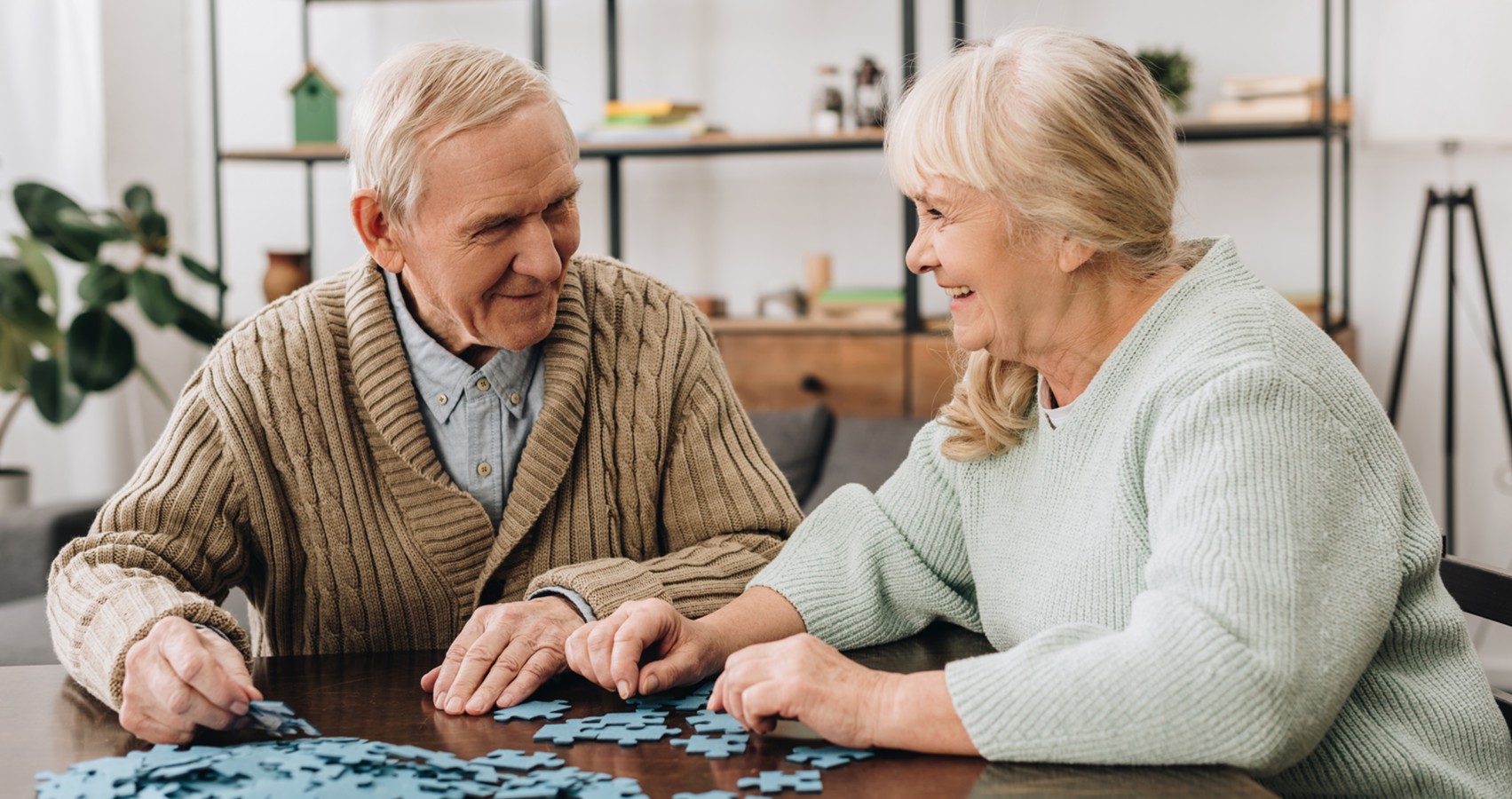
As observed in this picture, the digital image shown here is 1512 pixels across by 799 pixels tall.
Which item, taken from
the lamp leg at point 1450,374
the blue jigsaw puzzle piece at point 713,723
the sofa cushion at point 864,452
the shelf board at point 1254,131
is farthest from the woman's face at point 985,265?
the lamp leg at point 1450,374

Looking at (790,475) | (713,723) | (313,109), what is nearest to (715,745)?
(713,723)

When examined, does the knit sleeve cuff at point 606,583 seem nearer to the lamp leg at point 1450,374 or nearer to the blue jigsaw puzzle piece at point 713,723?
the blue jigsaw puzzle piece at point 713,723

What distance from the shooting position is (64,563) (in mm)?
Result: 1562

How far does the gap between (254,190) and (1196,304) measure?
443cm

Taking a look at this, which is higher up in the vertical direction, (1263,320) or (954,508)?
(1263,320)

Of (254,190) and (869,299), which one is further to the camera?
(254,190)

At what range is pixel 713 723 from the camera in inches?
50.4

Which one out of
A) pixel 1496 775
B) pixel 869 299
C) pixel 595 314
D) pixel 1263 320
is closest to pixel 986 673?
pixel 1263 320

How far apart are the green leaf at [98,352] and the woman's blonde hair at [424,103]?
2779mm

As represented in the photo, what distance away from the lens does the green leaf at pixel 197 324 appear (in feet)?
14.0

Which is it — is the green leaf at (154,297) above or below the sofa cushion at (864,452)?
above

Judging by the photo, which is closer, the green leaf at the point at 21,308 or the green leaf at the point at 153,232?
the green leaf at the point at 21,308

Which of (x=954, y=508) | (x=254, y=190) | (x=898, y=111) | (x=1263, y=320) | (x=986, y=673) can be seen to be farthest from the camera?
(x=254, y=190)

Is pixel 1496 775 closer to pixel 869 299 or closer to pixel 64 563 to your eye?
pixel 64 563
